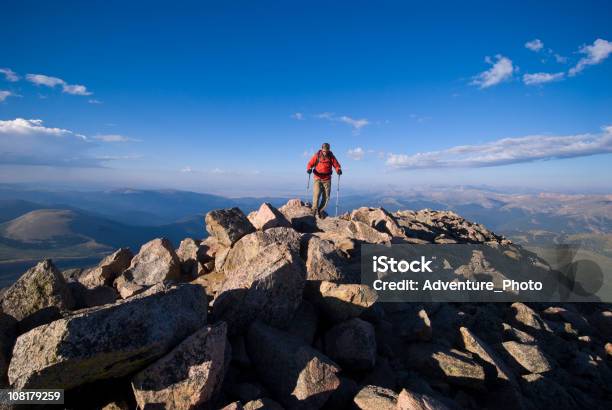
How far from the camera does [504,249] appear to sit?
21344 millimetres

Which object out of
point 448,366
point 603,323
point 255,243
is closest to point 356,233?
point 255,243

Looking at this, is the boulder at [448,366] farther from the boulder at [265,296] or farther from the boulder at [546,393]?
the boulder at [265,296]

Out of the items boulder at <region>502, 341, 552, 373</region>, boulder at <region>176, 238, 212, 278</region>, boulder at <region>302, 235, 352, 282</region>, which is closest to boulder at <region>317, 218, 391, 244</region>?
boulder at <region>302, 235, 352, 282</region>

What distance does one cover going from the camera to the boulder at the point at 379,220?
19.8 metres

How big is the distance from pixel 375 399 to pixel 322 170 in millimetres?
18433

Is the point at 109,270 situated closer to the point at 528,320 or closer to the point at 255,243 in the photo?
the point at 255,243

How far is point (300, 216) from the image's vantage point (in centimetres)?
2139

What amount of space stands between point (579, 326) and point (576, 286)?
23.8ft

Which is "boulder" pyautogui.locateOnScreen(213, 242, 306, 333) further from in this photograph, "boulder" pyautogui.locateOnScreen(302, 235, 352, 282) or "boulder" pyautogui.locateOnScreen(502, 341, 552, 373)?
"boulder" pyautogui.locateOnScreen(502, 341, 552, 373)

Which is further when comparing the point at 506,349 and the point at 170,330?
the point at 506,349

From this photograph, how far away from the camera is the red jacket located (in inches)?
950

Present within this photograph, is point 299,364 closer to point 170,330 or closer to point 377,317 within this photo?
point 170,330

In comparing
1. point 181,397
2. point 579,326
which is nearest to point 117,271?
point 181,397

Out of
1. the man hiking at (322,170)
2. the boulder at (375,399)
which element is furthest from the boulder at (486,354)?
the man hiking at (322,170)
